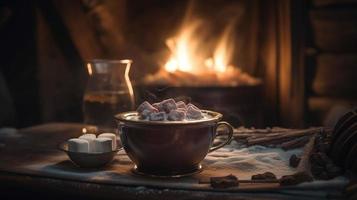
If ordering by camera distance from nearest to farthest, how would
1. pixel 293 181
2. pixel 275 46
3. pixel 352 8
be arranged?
pixel 293 181 < pixel 352 8 < pixel 275 46

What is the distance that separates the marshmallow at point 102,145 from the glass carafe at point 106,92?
0.47m

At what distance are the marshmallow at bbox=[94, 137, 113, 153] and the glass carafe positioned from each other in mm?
472

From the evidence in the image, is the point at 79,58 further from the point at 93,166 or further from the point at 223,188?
the point at 223,188

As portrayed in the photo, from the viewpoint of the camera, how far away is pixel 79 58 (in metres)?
3.58

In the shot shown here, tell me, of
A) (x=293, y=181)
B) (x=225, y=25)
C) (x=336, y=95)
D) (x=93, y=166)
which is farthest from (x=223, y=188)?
(x=225, y=25)

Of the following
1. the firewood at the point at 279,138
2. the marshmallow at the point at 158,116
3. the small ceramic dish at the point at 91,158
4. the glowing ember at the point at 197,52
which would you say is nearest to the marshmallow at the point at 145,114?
the marshmallow at the point at 158,116

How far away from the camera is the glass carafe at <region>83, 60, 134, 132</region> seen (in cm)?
208

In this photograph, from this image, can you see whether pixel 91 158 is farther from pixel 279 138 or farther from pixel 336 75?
pixel 336 75

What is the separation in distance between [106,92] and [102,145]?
496mm

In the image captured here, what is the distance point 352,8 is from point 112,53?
1511 mm

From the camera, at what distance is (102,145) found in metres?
1.62

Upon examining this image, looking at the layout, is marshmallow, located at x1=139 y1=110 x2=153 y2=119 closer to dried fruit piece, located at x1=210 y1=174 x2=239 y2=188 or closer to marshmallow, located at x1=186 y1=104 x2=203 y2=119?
marshmallow, located at x1=186 y1=104 x2=203 y2=119

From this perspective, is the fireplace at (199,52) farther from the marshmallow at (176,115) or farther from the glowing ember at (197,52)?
the marshmallow at (176,115)

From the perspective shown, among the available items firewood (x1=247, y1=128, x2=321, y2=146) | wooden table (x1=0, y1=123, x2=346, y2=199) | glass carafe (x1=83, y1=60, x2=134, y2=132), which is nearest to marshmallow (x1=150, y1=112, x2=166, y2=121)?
wooden table (x1=0, y1=123, x2=346, y2=199)
